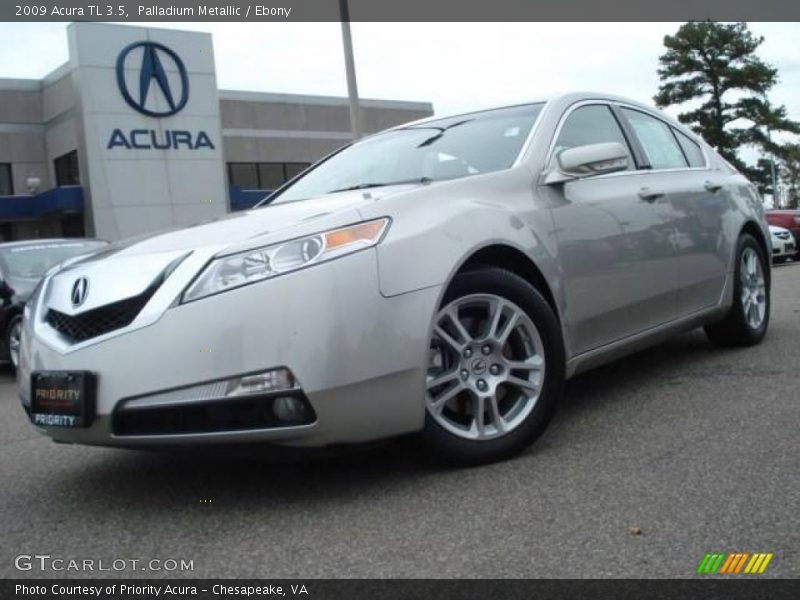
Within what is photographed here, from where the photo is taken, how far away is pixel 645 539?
2.52m

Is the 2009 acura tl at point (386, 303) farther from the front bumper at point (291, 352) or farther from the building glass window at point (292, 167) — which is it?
the building glass window at point (292, 167)

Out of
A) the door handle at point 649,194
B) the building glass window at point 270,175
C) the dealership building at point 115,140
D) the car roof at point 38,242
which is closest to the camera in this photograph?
the door handle at point 649,194

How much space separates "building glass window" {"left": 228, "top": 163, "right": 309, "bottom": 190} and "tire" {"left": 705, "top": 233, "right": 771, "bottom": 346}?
30.2 m

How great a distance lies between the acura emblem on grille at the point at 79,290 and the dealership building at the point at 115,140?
2336cm

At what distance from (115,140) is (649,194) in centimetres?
2442

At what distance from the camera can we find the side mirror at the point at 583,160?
152 inches

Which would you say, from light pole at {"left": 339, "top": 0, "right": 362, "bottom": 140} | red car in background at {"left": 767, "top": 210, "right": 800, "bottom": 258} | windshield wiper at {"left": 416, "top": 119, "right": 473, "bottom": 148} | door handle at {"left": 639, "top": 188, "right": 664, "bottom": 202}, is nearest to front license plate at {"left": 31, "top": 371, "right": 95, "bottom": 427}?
windshield wiper at {"left": 416, "top": 119, "right": 473, "bottom": 148}

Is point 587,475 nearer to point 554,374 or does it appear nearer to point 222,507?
point 554,374

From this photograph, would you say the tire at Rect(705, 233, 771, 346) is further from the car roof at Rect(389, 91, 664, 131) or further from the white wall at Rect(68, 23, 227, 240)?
the white wall at Rect(68, 23, 227, 240)

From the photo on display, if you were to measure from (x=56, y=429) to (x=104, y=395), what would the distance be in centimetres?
30

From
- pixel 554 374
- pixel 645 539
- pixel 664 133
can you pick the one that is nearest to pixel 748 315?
pixel 664 133

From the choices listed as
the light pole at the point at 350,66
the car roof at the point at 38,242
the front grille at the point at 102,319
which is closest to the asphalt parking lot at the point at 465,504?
the front grille at the point at 102,319

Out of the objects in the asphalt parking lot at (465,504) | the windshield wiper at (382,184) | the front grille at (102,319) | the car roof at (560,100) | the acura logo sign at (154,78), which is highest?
the acura logo sign at (154,78)

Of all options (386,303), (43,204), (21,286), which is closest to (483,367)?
(386,303)
